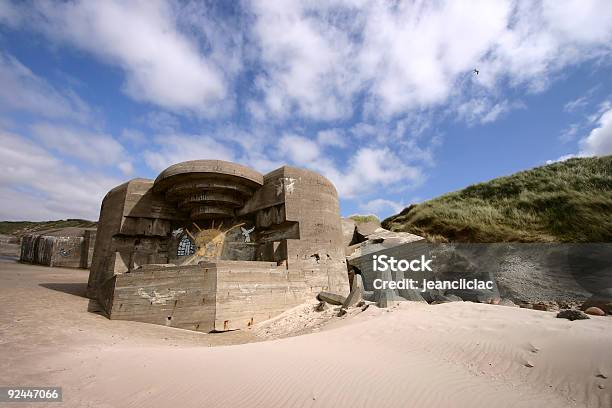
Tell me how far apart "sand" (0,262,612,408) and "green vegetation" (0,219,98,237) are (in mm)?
47547

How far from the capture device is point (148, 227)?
12.9m

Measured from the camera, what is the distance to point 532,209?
45.4 feet

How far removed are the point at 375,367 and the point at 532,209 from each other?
13.9 metres

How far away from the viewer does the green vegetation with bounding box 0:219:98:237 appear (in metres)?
44.6

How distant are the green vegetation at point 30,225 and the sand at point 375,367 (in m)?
47.5

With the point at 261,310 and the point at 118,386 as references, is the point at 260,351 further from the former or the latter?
the point at 261,310

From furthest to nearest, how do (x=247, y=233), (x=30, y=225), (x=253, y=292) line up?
(x=30, y=225) → (x=247, y=233) → (x=253, y=292)

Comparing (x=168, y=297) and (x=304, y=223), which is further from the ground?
(x=304, y=223)

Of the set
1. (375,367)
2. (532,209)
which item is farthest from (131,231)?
(532,209)

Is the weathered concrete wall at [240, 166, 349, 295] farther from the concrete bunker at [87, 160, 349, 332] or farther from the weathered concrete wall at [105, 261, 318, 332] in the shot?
the weathered concrete wall at [105, 261, 318, 332]
